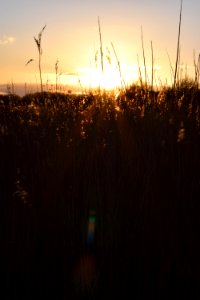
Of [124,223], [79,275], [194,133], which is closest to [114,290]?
[79,275]

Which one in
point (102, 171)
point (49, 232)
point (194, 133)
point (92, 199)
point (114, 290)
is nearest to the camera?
point (114, 290)

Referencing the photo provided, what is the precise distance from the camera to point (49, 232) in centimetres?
182

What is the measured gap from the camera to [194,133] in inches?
95.3

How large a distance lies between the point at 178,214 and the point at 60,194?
1.57ft

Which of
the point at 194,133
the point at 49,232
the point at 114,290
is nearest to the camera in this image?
the point at 114,290

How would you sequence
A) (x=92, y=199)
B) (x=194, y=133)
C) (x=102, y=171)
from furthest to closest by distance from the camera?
(x=194, y=133), (x=102, y=171), (x=92, y=199)

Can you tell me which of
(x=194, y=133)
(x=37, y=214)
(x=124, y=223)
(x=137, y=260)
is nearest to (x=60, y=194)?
(x=37, y=214)

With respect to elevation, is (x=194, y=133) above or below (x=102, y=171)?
above

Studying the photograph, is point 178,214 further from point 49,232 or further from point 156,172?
point 49,232

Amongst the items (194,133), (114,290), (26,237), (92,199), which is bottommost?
(114,290)

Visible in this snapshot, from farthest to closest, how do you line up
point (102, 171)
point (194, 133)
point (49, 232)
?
1. point (194, 133)
2. point (102, 171)
3. point (49, 232)

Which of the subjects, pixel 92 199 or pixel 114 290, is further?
pixel 92 199

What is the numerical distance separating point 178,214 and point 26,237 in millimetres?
603

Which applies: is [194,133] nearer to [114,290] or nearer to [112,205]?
[112,205]
